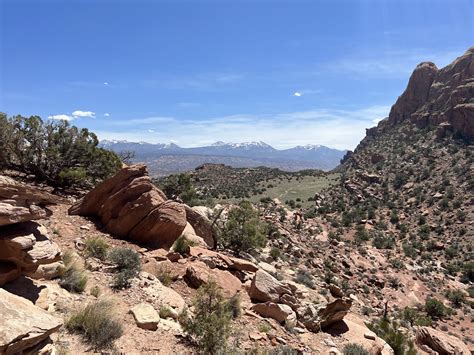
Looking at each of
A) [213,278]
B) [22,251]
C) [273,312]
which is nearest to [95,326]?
[22,251]

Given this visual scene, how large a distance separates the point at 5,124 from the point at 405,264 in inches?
1522

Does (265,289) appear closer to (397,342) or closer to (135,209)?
(397,342)

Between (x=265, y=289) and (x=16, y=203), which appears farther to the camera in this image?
(x=265, y=289)

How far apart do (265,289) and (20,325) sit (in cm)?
868

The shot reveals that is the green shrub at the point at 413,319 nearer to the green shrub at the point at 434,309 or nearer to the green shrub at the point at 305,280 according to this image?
the green shrub at the point at 434,309

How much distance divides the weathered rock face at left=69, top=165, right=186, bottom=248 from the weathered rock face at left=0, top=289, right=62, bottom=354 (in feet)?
29.4

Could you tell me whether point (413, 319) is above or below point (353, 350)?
below

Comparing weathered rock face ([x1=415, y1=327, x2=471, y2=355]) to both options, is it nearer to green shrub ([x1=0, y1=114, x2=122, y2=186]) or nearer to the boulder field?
the boulder field

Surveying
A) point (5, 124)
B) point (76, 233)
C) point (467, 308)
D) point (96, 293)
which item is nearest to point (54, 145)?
point (5, 124)

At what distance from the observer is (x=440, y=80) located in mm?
99438

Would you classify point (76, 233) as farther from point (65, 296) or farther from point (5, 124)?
point (5, 124)

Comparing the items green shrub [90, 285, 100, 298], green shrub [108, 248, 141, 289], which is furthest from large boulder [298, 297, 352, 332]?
green shrub [90, 285, 100, 298]

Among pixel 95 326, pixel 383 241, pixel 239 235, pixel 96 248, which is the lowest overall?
pixel 383 241

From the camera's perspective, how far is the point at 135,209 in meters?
16.0
